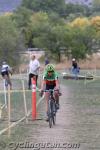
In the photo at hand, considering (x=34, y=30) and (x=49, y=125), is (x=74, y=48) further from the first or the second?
(x=49, y=125)

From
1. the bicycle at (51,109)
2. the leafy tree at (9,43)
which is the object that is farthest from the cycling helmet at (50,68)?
the leafy tree at (9,43)

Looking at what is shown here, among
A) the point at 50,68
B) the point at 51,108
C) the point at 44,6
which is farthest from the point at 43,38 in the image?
the point at 51,108

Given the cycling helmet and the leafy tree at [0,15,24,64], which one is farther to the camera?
the leafy tree at [0,15,24,64]

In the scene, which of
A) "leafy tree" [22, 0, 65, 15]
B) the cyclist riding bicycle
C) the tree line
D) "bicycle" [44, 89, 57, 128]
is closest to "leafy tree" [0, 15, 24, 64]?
the tree line

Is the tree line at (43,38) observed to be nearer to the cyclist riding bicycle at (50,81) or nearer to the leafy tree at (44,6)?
the leafy tree at (44,6)

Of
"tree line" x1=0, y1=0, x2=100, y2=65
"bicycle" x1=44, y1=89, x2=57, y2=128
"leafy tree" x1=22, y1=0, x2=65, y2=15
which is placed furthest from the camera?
"leafy tree" x1=22, y1=0, x2=65, y2=15

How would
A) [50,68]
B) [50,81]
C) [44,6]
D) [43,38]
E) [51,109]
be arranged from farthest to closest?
[44,6] → [43,38] → [50,81] → [50,68] → [51,109]

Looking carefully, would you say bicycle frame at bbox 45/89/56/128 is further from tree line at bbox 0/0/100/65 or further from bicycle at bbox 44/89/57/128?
tree line at bbox 0/0/100/65

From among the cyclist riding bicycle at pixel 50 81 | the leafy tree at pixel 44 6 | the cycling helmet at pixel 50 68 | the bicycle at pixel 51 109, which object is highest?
the leafy tree at pixel 44 6

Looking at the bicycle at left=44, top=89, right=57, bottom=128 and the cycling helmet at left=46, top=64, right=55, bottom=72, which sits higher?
the cycling helmet at left=46, top=64, right=55, bottom=72

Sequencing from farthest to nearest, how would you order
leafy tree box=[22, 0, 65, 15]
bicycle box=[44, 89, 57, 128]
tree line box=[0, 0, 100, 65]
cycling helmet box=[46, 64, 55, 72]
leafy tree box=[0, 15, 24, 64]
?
1. leafy tree box=[22, 0, 65, 15]
2. tree line box=[0, 0, 100, 65]
3. leafy tree box=[0, 15, 24, 64]
4. cycling helmet box=[46, 64, 55, 72]
5. bicycle box=[44, 89, 57, 128]

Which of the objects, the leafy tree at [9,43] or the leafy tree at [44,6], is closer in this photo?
the leafy tree at [9,43]

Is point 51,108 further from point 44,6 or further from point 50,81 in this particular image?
point 44,6

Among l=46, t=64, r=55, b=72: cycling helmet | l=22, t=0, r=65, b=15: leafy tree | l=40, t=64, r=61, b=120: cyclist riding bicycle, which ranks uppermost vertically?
l=22, t=0, r=65, b=15: leafy tree
